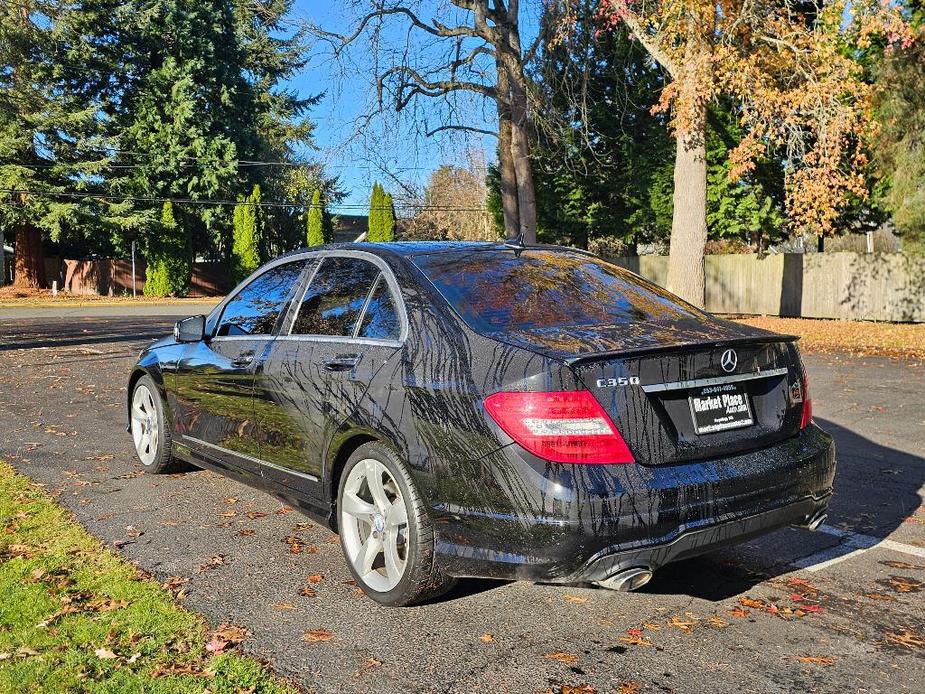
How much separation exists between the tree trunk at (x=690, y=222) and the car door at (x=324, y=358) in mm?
15480

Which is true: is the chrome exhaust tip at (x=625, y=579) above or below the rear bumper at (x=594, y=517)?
below

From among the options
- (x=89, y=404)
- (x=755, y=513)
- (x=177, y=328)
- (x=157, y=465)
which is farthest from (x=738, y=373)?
(x=89, y=404)

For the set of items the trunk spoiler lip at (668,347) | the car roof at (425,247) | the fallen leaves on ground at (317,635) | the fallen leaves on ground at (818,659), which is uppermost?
the car roof at (425,247)

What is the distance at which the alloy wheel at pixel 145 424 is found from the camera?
21.4 feet

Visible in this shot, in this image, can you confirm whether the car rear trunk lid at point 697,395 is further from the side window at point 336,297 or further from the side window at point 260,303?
the side window at point 260,303

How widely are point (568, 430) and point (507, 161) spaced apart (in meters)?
27.3

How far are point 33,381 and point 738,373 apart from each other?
35.8 feet

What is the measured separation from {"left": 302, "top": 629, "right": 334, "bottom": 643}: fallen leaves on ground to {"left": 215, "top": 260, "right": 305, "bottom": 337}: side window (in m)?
1.98

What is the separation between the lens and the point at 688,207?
767 inches

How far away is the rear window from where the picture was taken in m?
4.00

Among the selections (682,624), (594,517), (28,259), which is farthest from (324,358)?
(28,259)

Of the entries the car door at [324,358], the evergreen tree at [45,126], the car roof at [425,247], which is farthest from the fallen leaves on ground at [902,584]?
the evergreen tree at [45,126]

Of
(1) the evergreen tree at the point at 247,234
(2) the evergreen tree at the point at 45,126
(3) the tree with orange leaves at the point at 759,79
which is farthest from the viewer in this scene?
(1) the evergreen tree at the point at 247,234

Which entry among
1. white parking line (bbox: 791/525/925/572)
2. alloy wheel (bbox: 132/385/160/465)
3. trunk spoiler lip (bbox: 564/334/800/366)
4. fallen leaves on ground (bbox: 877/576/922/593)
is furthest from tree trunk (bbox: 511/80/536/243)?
trunk spoiler lip (bbox: 564/334/800/366)
